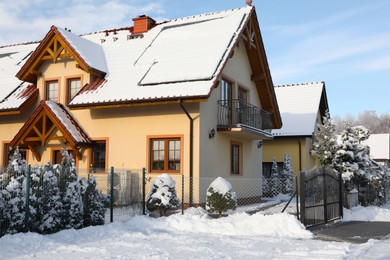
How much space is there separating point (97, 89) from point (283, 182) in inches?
531

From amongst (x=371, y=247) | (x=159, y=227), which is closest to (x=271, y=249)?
(x=371, y=247)

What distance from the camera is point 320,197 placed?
45.6ft

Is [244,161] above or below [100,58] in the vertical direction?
below

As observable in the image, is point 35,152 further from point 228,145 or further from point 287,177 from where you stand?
point 287,177

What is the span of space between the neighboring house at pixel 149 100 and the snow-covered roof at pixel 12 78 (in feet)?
0.28

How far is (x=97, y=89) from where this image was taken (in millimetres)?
Result: 18156

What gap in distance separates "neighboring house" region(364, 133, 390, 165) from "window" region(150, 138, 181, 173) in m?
42.1

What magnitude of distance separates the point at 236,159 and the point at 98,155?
6.14 meters

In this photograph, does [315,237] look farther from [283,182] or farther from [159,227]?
[283,182]

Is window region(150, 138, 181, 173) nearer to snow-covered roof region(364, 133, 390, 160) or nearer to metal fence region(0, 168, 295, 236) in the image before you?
metal fence region(0, 168, 295, 236)

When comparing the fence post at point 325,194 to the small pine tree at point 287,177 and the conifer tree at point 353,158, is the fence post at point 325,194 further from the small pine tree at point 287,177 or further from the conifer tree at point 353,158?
the small pine tree at point 287,177

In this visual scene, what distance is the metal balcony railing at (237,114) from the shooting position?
18.4 metres

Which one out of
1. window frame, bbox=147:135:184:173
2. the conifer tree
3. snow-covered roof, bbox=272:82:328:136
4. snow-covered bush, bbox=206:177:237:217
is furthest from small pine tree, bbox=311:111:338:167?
snow-covered roof, bbox=272:82:328:136

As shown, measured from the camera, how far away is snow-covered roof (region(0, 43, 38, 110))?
1981cm
